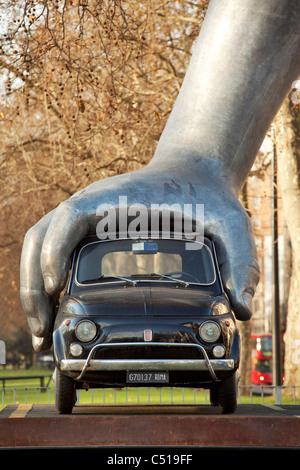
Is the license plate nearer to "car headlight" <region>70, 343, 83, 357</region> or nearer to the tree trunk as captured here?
"car headlight" <region>70, 343, 83, 357</region>

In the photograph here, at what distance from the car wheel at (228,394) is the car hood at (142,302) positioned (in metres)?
0.60

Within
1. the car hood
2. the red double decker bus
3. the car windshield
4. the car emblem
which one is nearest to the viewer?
the car emblem

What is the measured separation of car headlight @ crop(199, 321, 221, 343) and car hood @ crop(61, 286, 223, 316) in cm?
15

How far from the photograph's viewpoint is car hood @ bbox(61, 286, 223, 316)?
712cm

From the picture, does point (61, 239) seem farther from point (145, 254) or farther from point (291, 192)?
point (291, 192)

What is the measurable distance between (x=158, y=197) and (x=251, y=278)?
104 centimetres

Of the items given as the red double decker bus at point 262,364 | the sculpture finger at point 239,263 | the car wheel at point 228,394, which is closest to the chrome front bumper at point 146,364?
the car wheel at point 228,394

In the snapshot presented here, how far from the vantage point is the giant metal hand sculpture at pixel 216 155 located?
24.4ft

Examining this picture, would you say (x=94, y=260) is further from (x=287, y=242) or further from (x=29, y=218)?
(x=287, y=242)

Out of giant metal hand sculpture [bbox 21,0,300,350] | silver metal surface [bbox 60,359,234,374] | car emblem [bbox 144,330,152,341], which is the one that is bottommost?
silver metal surface [bbox 60,359,234,374]

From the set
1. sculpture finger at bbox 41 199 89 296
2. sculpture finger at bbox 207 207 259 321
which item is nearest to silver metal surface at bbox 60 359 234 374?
sculpture finger at bbox 207 207 259 321

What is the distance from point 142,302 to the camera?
7.14m

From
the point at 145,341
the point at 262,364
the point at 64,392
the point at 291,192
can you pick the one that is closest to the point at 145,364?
the point at 145,341
